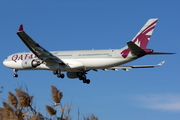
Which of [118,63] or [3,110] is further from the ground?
[118,63]

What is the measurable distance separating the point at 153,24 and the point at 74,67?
434 inches

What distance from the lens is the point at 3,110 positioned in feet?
20.5

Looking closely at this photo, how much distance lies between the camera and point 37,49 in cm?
3669

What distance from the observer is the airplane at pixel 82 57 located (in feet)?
115

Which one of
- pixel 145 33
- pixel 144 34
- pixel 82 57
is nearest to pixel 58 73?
pixel 82 57

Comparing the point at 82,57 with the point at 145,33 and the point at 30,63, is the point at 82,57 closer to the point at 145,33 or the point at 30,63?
the point at 30,63

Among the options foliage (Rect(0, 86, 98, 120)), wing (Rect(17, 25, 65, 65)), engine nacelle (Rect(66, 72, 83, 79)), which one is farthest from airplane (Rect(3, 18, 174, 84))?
foliage (Rect(0, 86, 98, 120))

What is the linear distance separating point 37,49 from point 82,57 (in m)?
5.59

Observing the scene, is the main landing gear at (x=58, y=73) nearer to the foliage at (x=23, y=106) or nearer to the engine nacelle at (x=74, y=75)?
the engine nacelle at (x=74, y=75)

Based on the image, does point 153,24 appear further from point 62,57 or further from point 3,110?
point 3,110

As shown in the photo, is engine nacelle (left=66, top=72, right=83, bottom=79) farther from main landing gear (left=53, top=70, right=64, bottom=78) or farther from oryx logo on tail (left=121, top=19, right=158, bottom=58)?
oryx logo on tail (left=121, top=19, right=158, bottom=58)

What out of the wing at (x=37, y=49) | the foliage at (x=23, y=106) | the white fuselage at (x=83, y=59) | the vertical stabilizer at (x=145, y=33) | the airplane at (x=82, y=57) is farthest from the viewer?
the vertical stabilizer at (x=145, y=33)

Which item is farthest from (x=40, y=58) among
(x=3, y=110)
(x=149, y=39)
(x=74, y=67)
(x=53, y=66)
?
(x=3, y=110)

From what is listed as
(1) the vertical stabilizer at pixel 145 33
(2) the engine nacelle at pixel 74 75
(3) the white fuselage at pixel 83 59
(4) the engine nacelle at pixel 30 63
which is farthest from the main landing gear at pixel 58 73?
(1) the vertical stabilizer at pixel 145 33
